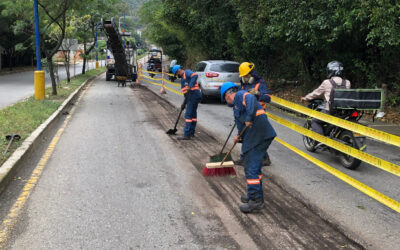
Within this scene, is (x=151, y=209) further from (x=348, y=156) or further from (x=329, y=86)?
(x=329, y=86)

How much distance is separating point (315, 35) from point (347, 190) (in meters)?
7.89

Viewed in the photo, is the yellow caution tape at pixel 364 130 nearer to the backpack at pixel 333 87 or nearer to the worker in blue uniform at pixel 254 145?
the backpack at pixel 333 87

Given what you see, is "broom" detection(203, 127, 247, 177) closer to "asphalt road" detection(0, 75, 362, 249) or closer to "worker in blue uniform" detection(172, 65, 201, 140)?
"asphalt road" detection(0, 75, 362, 249)

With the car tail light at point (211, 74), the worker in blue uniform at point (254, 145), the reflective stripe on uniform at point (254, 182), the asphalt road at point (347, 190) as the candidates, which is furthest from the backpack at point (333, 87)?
the car tail light at point (211, 74)

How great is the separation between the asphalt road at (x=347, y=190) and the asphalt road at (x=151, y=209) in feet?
0.77

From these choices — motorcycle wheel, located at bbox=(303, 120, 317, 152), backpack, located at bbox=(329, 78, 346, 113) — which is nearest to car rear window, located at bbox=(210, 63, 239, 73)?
motorcycle wheel, located at bbox=(303, 120, 317, 152)

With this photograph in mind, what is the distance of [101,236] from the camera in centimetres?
399

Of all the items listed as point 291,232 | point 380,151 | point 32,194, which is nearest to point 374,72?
point 380,151

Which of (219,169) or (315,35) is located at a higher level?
(315,35)

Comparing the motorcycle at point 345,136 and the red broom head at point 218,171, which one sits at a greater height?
the motorcycle at point 345,136

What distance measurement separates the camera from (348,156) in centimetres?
655

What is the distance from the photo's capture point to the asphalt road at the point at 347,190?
4.20m

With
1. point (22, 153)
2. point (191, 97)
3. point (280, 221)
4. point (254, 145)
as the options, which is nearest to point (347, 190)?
point (280, 221)

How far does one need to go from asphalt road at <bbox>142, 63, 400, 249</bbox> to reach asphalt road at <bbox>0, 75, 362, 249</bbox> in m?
0.23
